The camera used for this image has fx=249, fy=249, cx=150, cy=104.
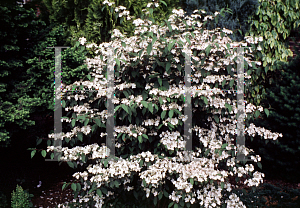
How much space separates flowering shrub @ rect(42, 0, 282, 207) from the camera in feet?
7.38

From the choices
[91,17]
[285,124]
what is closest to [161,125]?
[91,17]

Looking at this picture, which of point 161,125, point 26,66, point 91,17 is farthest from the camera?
point 91,17

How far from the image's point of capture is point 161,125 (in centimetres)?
233

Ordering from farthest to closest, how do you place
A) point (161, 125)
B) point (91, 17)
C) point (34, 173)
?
point (34, 173) → point (91, 17) → point (161, 125)

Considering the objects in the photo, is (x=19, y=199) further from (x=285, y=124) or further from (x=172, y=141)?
(x=285, y=124)

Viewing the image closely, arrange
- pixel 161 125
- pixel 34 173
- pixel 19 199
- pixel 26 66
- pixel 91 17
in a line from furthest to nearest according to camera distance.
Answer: pixel 34 173 < pixel 91 17 < pixel 26 66 < pixel 19 199 < pixel 161 125

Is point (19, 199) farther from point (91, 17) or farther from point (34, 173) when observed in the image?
point (91, 17)

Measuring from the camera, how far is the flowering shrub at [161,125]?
7.38 ft

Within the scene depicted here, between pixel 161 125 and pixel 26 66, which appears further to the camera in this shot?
pixel 26 66

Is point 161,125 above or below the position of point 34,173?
above

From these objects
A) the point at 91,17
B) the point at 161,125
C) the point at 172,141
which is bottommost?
the point at 172,141

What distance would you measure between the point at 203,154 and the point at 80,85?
1.50 m

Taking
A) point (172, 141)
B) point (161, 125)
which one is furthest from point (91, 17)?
point (172, 141)

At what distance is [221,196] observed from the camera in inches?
96.3
